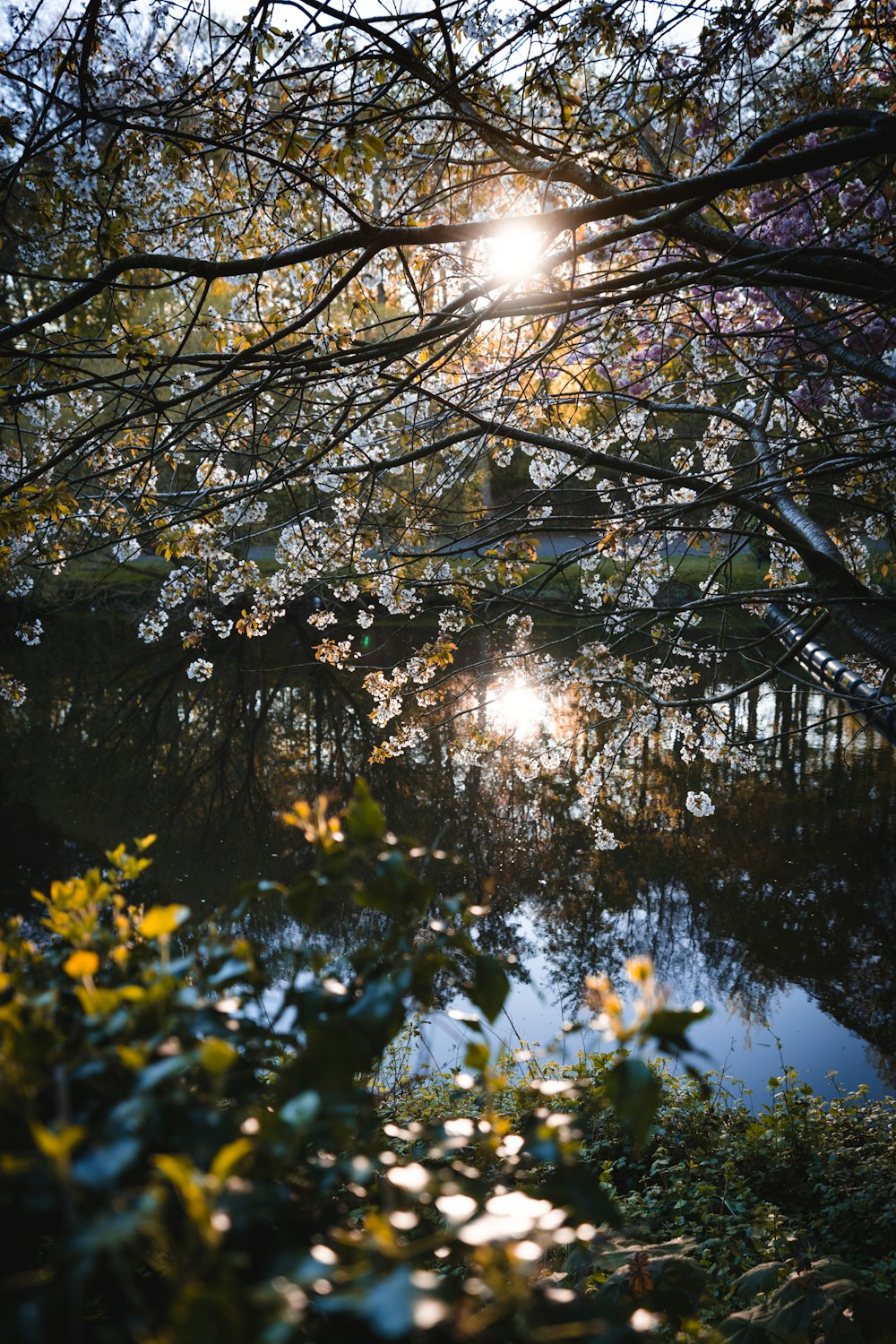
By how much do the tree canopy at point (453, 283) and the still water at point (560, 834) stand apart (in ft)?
4.02

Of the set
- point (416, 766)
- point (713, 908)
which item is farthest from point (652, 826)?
point (416, 766)

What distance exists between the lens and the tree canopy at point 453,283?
246 centimetres

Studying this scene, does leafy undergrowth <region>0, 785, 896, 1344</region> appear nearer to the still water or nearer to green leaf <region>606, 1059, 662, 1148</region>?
green leaf <region>606, 1059, 662, 1148</region>

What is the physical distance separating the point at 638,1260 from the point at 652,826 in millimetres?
7979

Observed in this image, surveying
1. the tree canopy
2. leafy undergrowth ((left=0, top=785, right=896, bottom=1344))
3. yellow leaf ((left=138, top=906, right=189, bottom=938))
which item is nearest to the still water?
the tree canopy

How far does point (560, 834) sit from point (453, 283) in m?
6.13

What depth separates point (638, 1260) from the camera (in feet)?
5.48

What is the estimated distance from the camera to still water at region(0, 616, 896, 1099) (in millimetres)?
6230

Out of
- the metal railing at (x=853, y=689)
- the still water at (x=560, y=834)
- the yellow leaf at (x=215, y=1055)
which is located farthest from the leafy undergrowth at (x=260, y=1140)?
the still water at (x=560, y=834)

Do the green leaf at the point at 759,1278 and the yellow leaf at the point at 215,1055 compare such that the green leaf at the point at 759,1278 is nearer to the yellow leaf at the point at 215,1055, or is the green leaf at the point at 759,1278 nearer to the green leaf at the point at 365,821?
the green leaf at the point at 365,821

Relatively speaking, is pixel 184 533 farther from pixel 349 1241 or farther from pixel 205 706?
pixel 205 706

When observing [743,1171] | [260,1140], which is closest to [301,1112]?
[260,1140]

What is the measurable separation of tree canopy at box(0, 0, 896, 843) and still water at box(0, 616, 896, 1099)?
4.02 feet

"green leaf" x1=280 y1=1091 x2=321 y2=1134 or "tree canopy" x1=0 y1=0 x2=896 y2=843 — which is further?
"tree canopy" x1=0 y1=0 x2=896 y2=843
